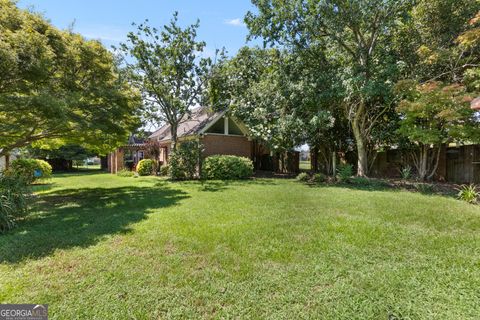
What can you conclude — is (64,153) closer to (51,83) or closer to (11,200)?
(51,83)

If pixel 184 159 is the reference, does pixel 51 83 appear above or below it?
above

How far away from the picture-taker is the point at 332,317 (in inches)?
111

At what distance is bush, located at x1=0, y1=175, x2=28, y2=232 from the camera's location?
581 cm

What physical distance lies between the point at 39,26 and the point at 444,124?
15.0 m

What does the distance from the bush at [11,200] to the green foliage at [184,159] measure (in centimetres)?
873

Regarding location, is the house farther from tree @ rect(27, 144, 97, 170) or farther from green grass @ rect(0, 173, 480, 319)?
tree @ rect(27, 144, 97, 170)

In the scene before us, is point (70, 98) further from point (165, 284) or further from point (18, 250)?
point (165, 284)

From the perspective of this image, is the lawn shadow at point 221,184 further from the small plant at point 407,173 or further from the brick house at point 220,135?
the small plant at point 407,173

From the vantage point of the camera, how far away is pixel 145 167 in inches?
805

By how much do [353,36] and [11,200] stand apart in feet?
49.2

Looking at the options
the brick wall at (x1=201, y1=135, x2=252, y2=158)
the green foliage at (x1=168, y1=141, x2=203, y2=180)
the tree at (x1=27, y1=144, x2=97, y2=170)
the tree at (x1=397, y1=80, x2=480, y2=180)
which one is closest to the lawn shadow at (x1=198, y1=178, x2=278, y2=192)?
the green foliage at (x1=168, y1=141, x2=203, y2=180)

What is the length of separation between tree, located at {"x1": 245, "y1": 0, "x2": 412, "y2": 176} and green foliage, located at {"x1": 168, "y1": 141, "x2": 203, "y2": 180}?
286 inches

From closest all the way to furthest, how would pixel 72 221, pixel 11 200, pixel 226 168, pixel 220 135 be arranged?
pixel 11 200 → pixel 72 221 → pixel 226 168 → pixel 220 135

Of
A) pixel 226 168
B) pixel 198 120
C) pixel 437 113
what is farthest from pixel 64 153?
pixel 437 113
